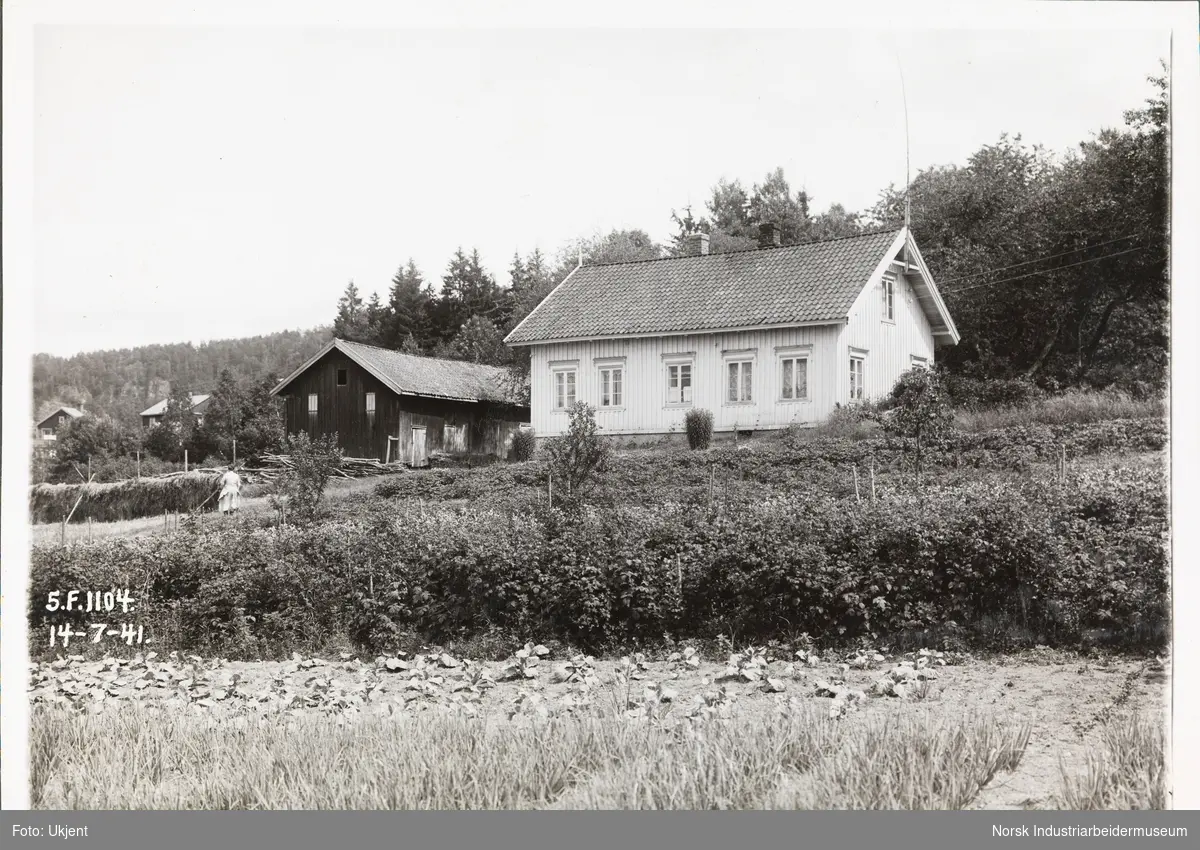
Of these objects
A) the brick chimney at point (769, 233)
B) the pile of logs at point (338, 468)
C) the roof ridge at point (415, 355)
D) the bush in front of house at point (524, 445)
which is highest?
the brick chimney at point (769, 233)

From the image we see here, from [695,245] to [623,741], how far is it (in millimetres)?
9823

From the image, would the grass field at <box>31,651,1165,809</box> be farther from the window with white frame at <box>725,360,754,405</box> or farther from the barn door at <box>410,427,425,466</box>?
the window with white frame at <box>725,360,754,405</box>

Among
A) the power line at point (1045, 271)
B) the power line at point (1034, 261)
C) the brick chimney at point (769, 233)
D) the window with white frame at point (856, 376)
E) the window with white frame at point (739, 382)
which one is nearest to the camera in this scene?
the power line at point (1045, 271)

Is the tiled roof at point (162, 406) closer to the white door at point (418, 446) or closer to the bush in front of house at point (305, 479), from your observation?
the bush in front of house at point (305, 479)

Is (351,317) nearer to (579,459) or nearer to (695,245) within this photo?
(579,459)

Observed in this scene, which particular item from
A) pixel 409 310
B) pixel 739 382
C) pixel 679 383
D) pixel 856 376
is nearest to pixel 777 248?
pixel 856 376

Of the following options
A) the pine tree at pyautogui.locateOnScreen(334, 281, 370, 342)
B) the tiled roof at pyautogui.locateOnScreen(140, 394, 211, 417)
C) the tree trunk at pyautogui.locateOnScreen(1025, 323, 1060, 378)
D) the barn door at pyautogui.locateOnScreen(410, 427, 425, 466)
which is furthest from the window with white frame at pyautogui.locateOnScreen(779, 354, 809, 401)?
the tiled roof at pyautogui.locateOnScreen(140, 394, 211, 417)

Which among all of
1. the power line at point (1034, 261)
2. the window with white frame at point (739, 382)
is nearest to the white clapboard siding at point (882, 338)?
the power line at point (1034, 261)

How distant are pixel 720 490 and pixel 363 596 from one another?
3.61 metres

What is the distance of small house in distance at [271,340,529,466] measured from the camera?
462 inches

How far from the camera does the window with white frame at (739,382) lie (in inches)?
479

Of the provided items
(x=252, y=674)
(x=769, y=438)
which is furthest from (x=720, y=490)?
(x=252, y=674)

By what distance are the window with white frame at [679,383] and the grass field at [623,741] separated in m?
5.36
